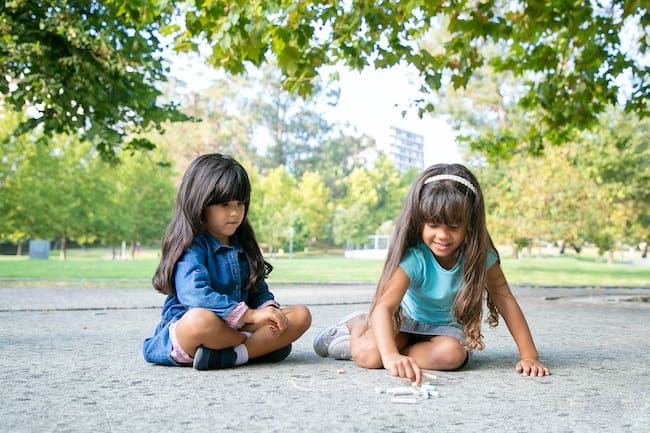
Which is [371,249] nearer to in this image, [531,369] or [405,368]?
[531,369]

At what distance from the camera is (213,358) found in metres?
3.05

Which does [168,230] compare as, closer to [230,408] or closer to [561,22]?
[230,408]

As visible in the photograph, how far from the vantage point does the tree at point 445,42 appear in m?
5.56

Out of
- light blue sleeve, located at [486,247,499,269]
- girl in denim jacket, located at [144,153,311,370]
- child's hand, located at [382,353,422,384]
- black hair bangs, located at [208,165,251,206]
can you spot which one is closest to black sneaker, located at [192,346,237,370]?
girl in denim jacket, located at [144,153,311,370]

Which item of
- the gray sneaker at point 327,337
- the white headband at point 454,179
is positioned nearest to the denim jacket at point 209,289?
the gray sneaker at point 327,337

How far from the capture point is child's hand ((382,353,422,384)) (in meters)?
2.64

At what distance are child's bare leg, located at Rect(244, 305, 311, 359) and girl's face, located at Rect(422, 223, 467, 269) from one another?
69cm

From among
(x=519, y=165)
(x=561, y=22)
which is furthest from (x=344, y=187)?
(x=561, y=22)

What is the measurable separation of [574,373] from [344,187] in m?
39.4

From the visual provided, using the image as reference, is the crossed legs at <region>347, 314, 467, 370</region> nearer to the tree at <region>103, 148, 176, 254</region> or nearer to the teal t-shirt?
the teal t-shirt

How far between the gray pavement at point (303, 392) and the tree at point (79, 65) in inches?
224

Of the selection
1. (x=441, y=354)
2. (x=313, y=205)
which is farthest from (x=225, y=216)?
(x=313, y=205)

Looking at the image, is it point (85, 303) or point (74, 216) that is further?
point (74, 216)

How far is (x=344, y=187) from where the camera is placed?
42.4 m
